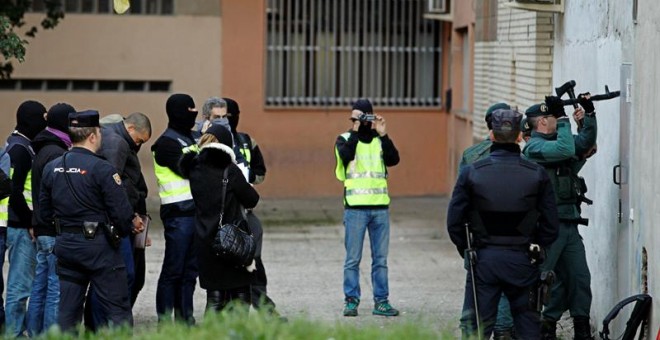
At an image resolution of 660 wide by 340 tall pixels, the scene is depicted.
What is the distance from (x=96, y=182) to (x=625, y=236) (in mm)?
3933

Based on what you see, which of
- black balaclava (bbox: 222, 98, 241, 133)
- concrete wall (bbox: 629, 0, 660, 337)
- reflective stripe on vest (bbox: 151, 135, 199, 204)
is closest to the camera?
concrete wall (bbox: 629, 0, 660, 337)

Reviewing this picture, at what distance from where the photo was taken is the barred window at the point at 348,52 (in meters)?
22.0

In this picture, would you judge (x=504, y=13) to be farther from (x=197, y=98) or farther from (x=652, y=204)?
(x=197, y=98)

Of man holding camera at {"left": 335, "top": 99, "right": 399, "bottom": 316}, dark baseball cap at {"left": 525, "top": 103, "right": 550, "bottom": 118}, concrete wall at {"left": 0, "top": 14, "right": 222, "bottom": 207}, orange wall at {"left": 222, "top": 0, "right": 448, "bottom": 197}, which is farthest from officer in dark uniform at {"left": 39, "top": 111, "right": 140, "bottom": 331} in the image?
orange wall at {"left": 222, "top": 0, "right": 448, "bottom": 197}

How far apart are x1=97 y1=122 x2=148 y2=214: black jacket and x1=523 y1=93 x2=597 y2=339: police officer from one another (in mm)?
3064

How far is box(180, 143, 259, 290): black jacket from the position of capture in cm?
979

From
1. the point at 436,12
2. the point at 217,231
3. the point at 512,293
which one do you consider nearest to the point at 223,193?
the point at 217,231

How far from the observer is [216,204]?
32.2 ft

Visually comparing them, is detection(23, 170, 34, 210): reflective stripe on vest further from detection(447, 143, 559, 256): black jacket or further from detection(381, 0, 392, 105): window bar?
detection(381, 0, 392, 105): window bar

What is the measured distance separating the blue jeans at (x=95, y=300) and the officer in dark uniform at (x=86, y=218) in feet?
0.95

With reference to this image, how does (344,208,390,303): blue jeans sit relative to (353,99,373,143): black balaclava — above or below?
below

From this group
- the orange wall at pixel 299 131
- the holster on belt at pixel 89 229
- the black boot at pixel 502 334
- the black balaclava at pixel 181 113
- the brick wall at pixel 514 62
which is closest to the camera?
the holster on belt at pixel 89 229

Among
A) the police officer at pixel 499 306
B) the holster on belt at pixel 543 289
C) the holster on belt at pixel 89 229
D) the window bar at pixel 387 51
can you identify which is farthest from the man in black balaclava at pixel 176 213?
the window bar at pixel 387 51

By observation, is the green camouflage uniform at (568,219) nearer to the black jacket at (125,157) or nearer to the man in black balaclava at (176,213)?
the man in black balaclava at (176,213)
